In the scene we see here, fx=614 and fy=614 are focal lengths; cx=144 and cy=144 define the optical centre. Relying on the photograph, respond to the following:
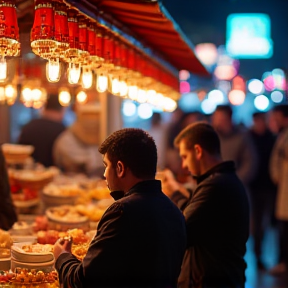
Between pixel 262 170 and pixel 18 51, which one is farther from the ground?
pixel 18 51

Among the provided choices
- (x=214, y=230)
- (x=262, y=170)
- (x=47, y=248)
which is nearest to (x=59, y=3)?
(x=47, y=248)

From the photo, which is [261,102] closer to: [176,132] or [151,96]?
[176,132]

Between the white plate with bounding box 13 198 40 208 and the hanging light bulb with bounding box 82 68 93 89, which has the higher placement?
the hanging light bulb with bounding box 82 68 93 89

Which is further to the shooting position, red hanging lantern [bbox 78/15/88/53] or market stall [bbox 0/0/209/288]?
red hanging lantern [bbox 78/15/88/53]

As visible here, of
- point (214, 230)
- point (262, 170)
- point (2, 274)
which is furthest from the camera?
point (262, 170)

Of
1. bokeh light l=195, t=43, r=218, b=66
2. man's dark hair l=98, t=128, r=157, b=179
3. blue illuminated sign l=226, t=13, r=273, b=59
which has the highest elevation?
blue illuminated sign l=226, t=13, r=273, b=59

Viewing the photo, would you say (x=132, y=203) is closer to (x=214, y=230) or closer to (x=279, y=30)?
(x=214, y=230)

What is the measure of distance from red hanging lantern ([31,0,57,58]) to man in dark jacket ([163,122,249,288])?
1734mm

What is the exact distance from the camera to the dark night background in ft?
94.3

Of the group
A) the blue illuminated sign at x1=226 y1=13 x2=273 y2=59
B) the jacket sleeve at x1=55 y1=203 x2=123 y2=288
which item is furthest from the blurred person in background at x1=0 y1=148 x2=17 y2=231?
the blue illuminated sign at x1=226 y1=13 x2=273 y2=59

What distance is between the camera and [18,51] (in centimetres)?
378

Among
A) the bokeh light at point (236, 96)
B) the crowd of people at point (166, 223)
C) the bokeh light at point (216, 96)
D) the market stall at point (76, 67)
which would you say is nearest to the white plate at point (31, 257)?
the market stall at point (76, 67)

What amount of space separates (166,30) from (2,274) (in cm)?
264

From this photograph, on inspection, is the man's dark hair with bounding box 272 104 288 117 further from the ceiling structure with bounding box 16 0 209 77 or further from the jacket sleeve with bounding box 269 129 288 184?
the ceiling structure with bounding box 16 0 209 77
